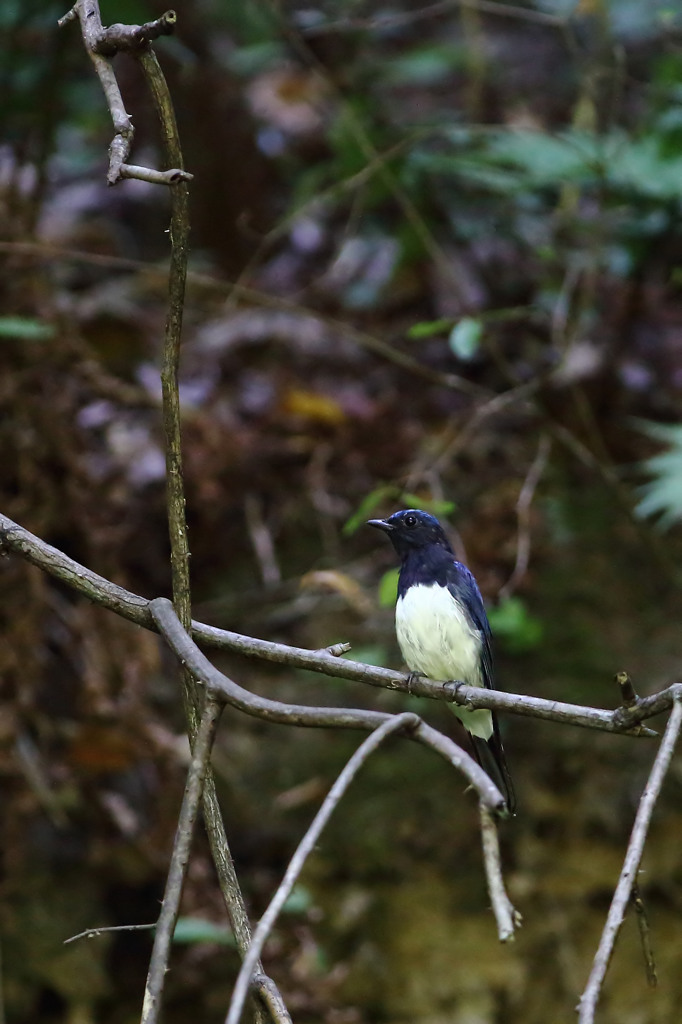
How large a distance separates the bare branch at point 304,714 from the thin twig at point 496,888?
0.14ft

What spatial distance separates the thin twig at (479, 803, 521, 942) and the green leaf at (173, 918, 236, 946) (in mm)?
2972

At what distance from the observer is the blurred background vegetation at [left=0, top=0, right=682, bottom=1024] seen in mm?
4605

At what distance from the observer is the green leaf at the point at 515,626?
15.0 ft

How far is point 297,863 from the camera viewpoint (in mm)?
1428

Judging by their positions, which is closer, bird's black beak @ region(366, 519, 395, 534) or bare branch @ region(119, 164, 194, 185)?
bare branch @ region(119, 164, 194, 185)

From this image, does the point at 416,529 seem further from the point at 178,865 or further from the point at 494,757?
the point at 178,865

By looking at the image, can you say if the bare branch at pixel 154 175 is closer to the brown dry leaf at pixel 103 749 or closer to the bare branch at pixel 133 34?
the bare branch at pixel 133 34

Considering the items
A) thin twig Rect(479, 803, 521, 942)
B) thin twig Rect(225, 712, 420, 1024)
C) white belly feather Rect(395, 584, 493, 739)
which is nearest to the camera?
thin twig Rect(479, 803, 521, 942)

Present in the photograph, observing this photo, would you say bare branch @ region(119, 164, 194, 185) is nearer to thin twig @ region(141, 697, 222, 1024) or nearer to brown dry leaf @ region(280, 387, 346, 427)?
thin twig @ region(141, 697, 222, 1024)

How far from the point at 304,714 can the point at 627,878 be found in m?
0.55

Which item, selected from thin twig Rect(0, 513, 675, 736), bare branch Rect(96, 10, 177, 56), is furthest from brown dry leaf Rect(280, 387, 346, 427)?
bare branch Rect(96, 10, 177, 56)

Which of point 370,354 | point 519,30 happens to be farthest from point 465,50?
point 370,354

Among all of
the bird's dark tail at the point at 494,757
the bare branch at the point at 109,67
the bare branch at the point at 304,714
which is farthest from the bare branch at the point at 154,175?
the bird's dark tail at the point at 494,757

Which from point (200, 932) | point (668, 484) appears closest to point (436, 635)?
point (668, 484)
